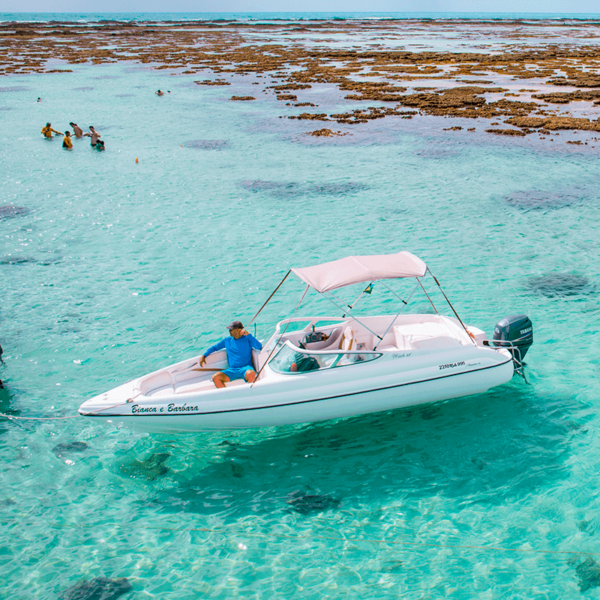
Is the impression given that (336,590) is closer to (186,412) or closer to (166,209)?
(186,412)

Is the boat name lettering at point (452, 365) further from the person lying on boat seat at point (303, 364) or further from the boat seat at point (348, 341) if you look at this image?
the person lying on boat seat at point (303, 364)

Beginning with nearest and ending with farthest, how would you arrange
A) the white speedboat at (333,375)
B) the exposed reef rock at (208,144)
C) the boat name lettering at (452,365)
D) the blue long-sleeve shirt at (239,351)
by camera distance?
the white speedboat at (333,375)
the boat name lettering at (452,365)
the blue long-sleeve shirt at (239,351)
the exposed reef rock at (208,144)

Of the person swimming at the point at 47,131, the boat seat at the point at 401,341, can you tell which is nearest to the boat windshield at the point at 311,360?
the boat seat at the point at 401,341

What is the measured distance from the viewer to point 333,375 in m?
10.6

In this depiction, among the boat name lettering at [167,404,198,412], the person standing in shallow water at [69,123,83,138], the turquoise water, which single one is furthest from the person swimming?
the boat name lettering at [167,404,198,412]

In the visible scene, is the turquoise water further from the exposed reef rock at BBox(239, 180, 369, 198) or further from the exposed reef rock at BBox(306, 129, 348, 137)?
the exposed reef rock at BBox(306, 129, 348, 137)

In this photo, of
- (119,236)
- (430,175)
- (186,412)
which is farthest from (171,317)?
(430,175)

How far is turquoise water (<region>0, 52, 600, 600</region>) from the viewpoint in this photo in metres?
8.51

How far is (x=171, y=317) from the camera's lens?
15922mm

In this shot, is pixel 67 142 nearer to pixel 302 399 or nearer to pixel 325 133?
pixel 325 133

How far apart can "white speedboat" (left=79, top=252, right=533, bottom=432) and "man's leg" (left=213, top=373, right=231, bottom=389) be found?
0.14 metres

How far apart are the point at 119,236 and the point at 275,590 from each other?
17.0 m

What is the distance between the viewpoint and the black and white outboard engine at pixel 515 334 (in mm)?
11891

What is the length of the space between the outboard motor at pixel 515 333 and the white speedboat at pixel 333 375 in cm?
2
